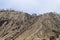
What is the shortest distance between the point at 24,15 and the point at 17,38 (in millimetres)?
23614

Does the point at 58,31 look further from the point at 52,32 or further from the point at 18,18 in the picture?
the point at 18,18

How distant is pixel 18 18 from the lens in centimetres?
10681

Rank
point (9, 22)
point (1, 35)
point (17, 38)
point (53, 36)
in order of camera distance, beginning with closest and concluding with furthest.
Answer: point (53, 36)
point (17, 38)
point (1, 35)
point (9, 22)

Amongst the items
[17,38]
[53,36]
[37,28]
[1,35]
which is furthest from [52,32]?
[1,35]

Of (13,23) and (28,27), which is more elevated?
(13,23)

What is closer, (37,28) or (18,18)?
(37,28)

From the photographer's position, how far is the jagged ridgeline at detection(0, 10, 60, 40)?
80.6 m

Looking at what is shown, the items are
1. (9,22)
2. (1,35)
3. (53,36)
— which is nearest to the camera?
(53,36)

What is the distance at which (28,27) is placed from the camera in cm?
9344

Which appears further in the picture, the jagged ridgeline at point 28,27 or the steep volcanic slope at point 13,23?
the steep volcanic slope at point 13,23

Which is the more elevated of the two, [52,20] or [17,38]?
[52,20]

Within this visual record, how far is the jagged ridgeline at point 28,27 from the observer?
80562 millimetres

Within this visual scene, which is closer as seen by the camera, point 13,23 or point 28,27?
point 28,27

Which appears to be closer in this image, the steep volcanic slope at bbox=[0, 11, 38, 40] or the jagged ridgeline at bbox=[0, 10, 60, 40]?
the jagged ridgeline at bbox=[0, 10, 60, 40]
